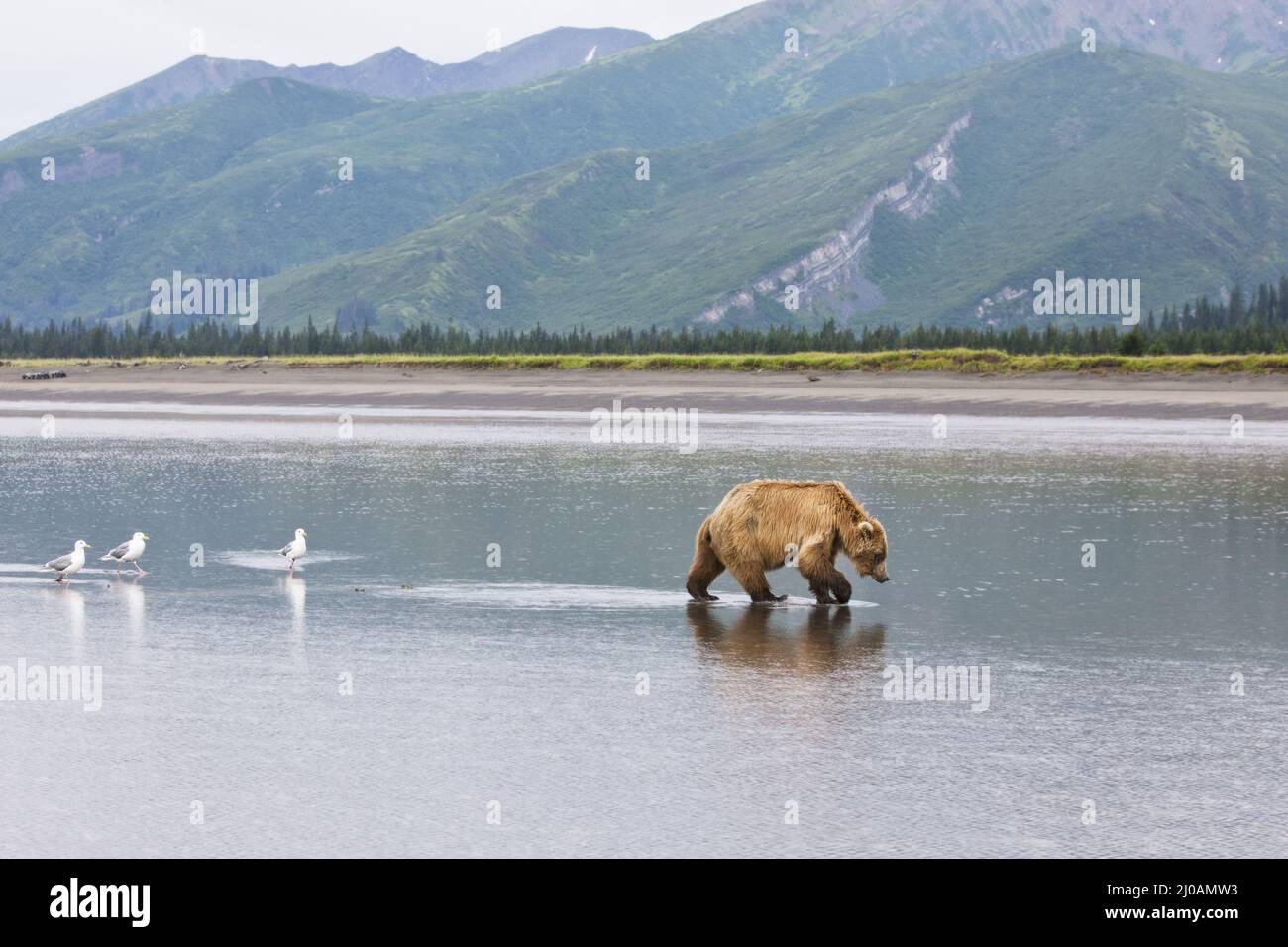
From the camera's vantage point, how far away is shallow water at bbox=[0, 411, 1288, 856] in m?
12.0

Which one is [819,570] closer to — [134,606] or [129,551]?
[134,606]

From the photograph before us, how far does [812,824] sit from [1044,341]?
108873 millimetres

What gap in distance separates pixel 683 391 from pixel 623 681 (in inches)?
2729

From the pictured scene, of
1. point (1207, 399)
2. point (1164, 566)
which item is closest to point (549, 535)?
point (1164, 566)

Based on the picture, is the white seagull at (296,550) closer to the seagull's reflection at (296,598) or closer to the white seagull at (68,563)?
the seagull's reflection at (296,598)

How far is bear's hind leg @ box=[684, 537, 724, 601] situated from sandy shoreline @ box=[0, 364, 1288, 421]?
164 feet

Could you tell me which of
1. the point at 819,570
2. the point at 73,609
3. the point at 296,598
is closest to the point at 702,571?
the point at 819,570

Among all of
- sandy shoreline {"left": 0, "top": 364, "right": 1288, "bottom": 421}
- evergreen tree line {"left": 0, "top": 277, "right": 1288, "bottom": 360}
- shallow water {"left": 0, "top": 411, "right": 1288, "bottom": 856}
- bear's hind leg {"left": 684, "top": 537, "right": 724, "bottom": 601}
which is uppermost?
evergreen tree line {"left": 0, "top": 277, "right": 1288, "bottom": 360}

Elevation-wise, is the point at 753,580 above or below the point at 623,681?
above

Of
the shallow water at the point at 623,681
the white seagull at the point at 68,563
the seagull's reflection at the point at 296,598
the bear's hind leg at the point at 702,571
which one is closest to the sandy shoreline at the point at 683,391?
the shallow water at the point at 623,681

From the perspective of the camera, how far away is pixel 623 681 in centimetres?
1694

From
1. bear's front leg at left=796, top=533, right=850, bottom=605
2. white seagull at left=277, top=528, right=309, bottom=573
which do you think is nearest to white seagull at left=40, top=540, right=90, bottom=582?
white seagull at left=277, top=528, right=309, bottom=573

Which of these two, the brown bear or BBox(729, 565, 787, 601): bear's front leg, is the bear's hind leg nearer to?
the brown bear
